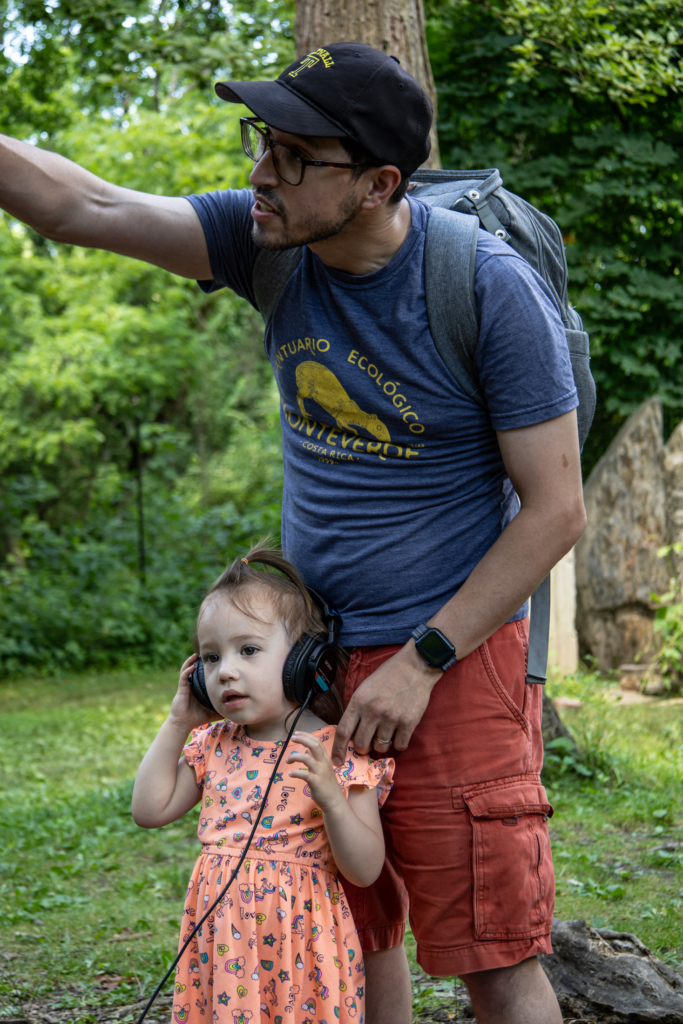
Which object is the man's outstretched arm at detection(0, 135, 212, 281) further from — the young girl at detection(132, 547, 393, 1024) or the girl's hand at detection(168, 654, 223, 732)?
the girl's hand at detection(168, 654, 223, 732)

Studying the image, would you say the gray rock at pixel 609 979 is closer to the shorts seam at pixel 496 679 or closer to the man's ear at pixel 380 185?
the shorts seam at pixel 496 679

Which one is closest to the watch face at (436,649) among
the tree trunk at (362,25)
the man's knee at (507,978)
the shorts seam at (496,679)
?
the shorts seam at (496,679)

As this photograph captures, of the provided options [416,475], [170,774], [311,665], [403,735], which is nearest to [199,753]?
[170,774]

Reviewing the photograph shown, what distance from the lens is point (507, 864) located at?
176cm

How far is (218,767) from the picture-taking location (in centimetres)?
194

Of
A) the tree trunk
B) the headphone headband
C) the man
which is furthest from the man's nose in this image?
the tree trunk

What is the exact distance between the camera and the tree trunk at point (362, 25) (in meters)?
4.09

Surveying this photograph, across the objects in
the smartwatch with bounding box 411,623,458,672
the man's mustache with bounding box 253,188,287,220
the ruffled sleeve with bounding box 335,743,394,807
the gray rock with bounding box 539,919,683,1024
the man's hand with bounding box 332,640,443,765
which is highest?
the man's mustache with bounding box 253,188,287,220

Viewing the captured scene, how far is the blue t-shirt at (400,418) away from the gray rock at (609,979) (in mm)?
1150

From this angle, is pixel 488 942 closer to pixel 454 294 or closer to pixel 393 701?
pixel 393 701

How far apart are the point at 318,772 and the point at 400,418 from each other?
652 mm

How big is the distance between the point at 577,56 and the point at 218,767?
5.58 meters

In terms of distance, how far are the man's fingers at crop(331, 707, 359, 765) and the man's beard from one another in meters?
0.85

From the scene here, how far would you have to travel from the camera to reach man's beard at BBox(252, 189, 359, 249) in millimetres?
1721
